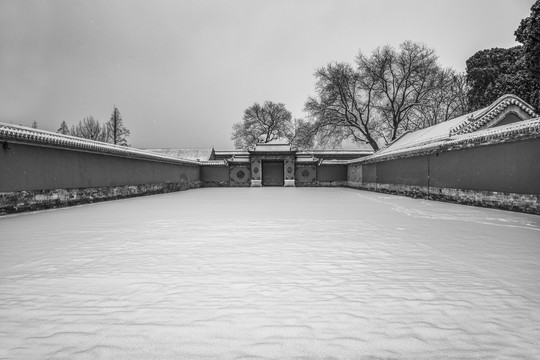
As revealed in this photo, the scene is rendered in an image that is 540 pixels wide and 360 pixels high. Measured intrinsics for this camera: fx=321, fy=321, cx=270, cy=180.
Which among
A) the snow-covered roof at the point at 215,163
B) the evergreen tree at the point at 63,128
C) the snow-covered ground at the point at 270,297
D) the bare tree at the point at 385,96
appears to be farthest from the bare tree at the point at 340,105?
the evergreen tree at the point at 63,128

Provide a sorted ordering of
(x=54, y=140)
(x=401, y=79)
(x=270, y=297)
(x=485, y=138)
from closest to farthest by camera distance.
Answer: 1. (x=270, y=297)
2. (x=485, y=138)
3. (x=54, y=140)
4. (x=401, y=79)

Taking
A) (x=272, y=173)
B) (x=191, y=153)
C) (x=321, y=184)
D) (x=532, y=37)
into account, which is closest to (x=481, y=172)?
(x=532, y=37)

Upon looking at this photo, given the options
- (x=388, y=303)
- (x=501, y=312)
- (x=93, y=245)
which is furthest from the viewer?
(x=93, y=245)

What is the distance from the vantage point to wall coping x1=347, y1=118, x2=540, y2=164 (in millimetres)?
8867

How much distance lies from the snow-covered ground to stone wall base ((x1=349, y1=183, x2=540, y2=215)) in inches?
185

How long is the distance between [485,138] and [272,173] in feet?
70.2

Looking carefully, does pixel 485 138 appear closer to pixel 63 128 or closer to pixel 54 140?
pixel 54 140

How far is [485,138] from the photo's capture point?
415 inches

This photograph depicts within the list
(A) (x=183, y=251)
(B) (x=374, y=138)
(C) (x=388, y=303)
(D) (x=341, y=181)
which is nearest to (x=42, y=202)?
(A) (x=183, y=251)

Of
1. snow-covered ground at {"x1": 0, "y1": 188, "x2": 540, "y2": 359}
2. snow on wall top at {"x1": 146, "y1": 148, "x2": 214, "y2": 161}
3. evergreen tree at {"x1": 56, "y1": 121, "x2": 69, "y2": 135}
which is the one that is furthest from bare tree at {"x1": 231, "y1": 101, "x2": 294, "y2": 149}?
snow-covered ground at {"x1": 0, "y1": 188, "x2": 540, "y2": 359}

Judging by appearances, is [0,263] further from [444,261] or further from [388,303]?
[444,261]

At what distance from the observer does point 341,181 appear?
29953 mm

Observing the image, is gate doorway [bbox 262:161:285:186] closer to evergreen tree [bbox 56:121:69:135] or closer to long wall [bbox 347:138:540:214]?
long wall [bbox 347:138:540:214]

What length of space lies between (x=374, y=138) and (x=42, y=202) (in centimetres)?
2697
